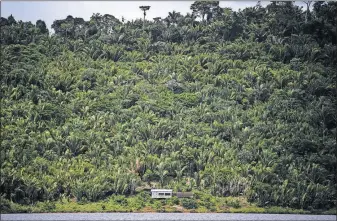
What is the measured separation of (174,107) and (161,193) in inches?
406

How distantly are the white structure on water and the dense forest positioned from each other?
1044 mm

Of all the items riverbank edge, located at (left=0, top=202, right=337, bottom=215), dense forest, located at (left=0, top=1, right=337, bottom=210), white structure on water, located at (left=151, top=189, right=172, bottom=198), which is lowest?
riverbank edge, located at (left=0, top=202, right=337, bottom=215)

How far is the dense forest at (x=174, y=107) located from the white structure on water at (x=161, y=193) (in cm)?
104

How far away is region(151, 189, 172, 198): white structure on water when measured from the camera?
48.7 meters

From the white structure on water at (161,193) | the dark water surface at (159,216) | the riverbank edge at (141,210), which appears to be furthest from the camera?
the white structure on water at (161,193)

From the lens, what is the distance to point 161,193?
4894 cm

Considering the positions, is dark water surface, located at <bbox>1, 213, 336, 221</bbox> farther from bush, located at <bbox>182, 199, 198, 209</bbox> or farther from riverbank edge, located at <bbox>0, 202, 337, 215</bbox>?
bush, located at <bbox>182, 199, 198, 209</bbox>

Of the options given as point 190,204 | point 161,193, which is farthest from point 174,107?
point 190,204

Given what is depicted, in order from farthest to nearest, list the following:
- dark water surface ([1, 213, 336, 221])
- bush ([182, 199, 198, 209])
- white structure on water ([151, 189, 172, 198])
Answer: white structure on water ([151, 189, 172, 198]), bush ([182, 199, 198, 209]), dark water surface ([1, 213, 336, 221])

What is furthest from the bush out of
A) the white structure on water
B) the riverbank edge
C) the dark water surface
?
the white structure on water

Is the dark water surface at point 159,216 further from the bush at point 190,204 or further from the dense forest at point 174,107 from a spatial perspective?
the dense forest at point 174,107

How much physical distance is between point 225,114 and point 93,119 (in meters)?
10.1

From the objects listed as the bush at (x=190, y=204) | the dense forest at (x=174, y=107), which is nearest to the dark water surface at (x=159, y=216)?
the bush at (x=190, y=204)

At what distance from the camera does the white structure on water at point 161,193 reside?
160 ft
